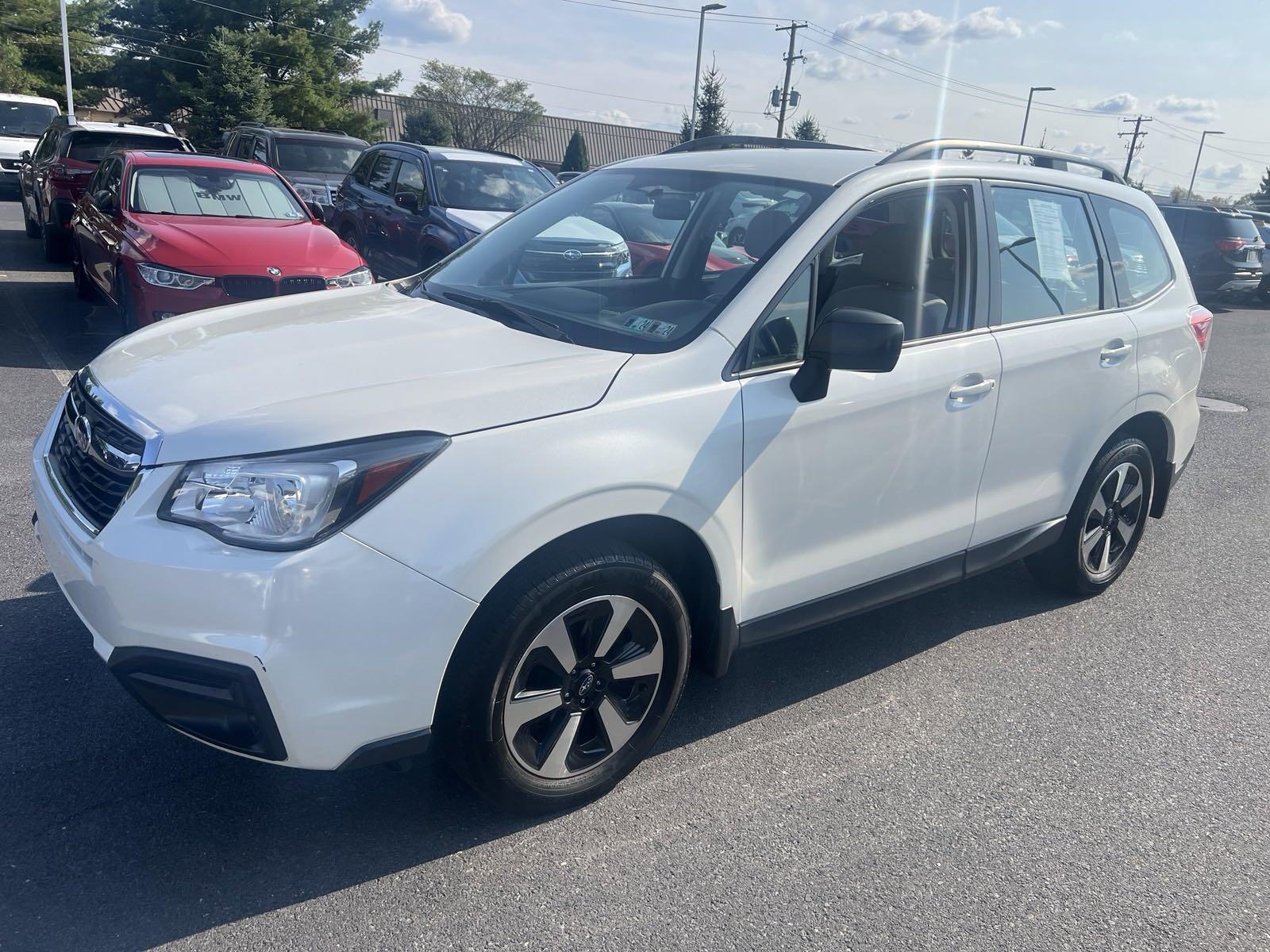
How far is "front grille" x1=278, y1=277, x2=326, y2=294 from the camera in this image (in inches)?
301

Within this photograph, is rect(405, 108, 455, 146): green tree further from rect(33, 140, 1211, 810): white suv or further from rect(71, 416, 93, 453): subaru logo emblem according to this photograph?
rect(71, 416, 93, 453): subaru logo emblem

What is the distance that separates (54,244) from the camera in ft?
42.5

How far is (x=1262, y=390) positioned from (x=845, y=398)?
30.8 ft

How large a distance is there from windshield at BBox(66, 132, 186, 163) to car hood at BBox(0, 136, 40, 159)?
919 cm

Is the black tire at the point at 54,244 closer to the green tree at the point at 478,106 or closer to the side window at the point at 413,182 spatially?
the side window at the point at 413,182

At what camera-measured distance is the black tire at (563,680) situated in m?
2.55

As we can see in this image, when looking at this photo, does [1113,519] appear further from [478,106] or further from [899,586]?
[478,106]

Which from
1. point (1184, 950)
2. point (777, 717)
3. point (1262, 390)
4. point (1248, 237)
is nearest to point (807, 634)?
point (777, 717)

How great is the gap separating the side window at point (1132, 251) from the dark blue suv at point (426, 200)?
6.22m

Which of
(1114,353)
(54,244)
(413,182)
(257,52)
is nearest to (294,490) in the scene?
(1114,353)

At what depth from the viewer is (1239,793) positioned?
3.28 meters

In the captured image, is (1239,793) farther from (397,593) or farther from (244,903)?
(244,903)

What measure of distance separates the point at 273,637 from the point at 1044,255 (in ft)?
10.6

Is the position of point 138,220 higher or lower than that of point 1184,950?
higher
